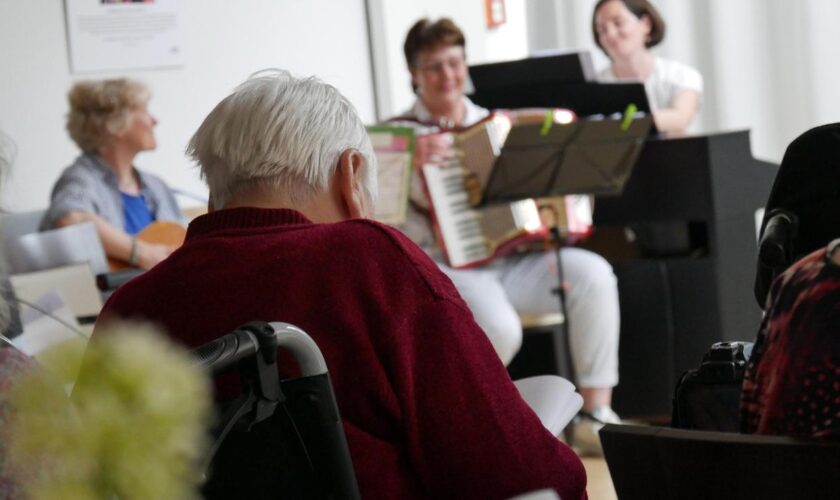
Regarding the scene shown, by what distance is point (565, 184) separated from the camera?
3.78 meters

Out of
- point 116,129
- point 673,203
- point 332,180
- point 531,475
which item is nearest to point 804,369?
point 531,475

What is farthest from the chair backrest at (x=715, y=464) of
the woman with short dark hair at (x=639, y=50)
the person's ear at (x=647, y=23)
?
the person's ear at (x=647, y=23)

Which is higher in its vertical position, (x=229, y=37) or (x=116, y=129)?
(x=229, y=37)

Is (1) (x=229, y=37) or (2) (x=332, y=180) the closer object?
(2) (x=332, y=180)

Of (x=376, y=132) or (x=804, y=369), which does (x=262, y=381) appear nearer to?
(x=804, y=369)

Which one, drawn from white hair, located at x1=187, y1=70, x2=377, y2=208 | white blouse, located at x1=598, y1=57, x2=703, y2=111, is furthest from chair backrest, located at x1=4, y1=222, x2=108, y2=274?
white hair, located at x1=187, y1=70, x2=377, y2=208

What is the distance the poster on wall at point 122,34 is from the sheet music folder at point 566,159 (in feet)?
7.98

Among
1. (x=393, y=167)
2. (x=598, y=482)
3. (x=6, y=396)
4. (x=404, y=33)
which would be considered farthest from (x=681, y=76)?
(x=6, y=396)

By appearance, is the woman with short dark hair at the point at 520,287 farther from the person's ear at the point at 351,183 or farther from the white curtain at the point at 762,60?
the person's ear at the point at 351,183

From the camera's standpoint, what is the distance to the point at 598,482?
3568mm

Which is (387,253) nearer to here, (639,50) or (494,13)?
(639,50)

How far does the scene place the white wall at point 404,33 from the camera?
20.3 ft

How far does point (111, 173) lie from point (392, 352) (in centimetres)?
335

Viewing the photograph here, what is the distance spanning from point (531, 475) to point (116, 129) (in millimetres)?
3502
